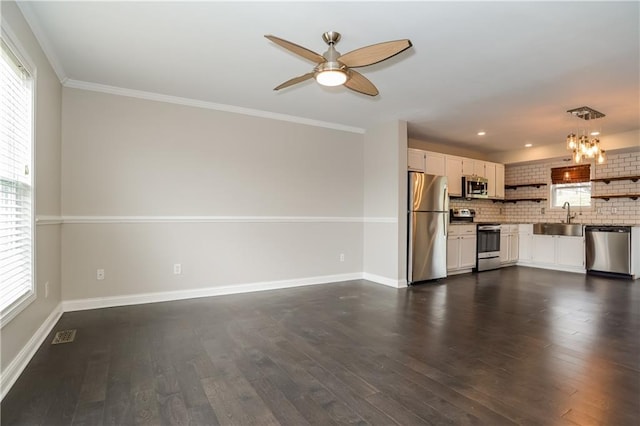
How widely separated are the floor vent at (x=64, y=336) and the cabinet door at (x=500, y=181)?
7625 mm

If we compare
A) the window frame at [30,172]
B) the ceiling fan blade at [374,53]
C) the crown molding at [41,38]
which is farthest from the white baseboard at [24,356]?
the ceiling fan blade at [374,53]

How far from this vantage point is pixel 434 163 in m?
5.86

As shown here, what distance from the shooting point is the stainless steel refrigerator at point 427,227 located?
5.14m

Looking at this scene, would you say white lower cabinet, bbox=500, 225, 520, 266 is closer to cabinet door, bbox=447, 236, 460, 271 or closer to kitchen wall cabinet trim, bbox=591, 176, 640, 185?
cabinet door, bbox=447, 236, 460, 271

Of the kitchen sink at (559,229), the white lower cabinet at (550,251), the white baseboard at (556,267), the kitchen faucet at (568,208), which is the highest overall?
the kitchen faucet at (568,208)

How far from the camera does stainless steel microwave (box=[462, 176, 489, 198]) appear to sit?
6379 mm

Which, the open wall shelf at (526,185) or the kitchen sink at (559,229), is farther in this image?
the open wall shelf at (526,185)

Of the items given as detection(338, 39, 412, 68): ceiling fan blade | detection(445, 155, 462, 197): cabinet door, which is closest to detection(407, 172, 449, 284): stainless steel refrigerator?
detection(445, 155, 462, 197): cabinet door

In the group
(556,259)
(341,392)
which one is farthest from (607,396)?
(556,259)

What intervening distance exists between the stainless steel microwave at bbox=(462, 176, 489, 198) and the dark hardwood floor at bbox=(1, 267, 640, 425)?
2775mm

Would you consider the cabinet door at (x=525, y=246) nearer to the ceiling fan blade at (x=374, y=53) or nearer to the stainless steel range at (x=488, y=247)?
the stainless steel range at (x=488, y=247)

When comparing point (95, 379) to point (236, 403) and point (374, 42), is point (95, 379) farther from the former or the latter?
point (374, 42)

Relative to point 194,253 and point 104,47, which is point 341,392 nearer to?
point 194,253

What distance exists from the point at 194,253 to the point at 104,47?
242cm
